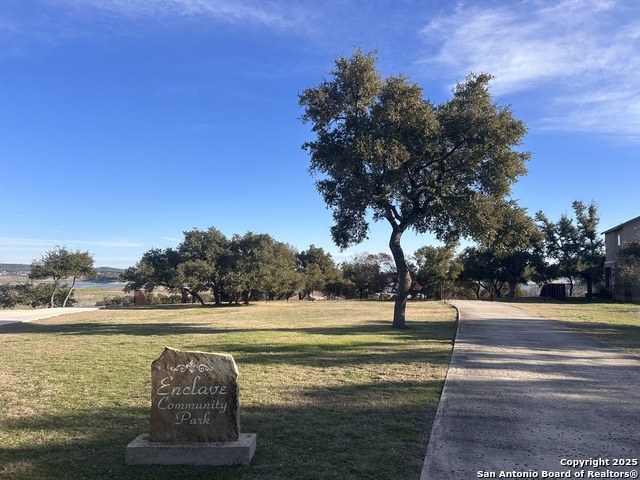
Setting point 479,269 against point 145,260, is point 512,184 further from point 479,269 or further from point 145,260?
point 479,269

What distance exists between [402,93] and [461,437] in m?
13.4

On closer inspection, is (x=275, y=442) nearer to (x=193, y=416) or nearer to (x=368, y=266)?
(x=193, y=416)

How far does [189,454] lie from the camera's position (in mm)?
4645

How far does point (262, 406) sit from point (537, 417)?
3.57 meters

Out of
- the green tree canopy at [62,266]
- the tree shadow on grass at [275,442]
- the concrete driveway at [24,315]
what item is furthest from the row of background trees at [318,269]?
the tree shadow on grass at [275,442]

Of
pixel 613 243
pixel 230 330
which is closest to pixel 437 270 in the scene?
pixel 613 243

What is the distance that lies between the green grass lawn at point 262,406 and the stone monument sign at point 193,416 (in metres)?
0.13

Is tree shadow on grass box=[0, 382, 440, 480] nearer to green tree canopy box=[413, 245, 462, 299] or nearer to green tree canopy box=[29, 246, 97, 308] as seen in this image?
green tree canopy box=[29, 246, 97, 308]

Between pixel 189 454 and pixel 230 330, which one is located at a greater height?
pixel 189 454

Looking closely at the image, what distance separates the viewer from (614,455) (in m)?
4.86

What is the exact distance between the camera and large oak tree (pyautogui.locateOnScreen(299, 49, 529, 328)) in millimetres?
16422

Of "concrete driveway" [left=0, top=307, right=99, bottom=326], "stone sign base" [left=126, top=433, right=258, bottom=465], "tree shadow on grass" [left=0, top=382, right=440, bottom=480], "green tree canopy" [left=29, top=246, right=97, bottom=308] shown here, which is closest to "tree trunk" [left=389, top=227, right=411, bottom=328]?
"tree shadow on grass" [left=0, top=382, right=440, bottom=480]

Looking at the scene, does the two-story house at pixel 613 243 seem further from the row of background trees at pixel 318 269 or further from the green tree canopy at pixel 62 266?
the green tree canopy at pixel 62 266

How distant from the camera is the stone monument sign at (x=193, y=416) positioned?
4.63 m
